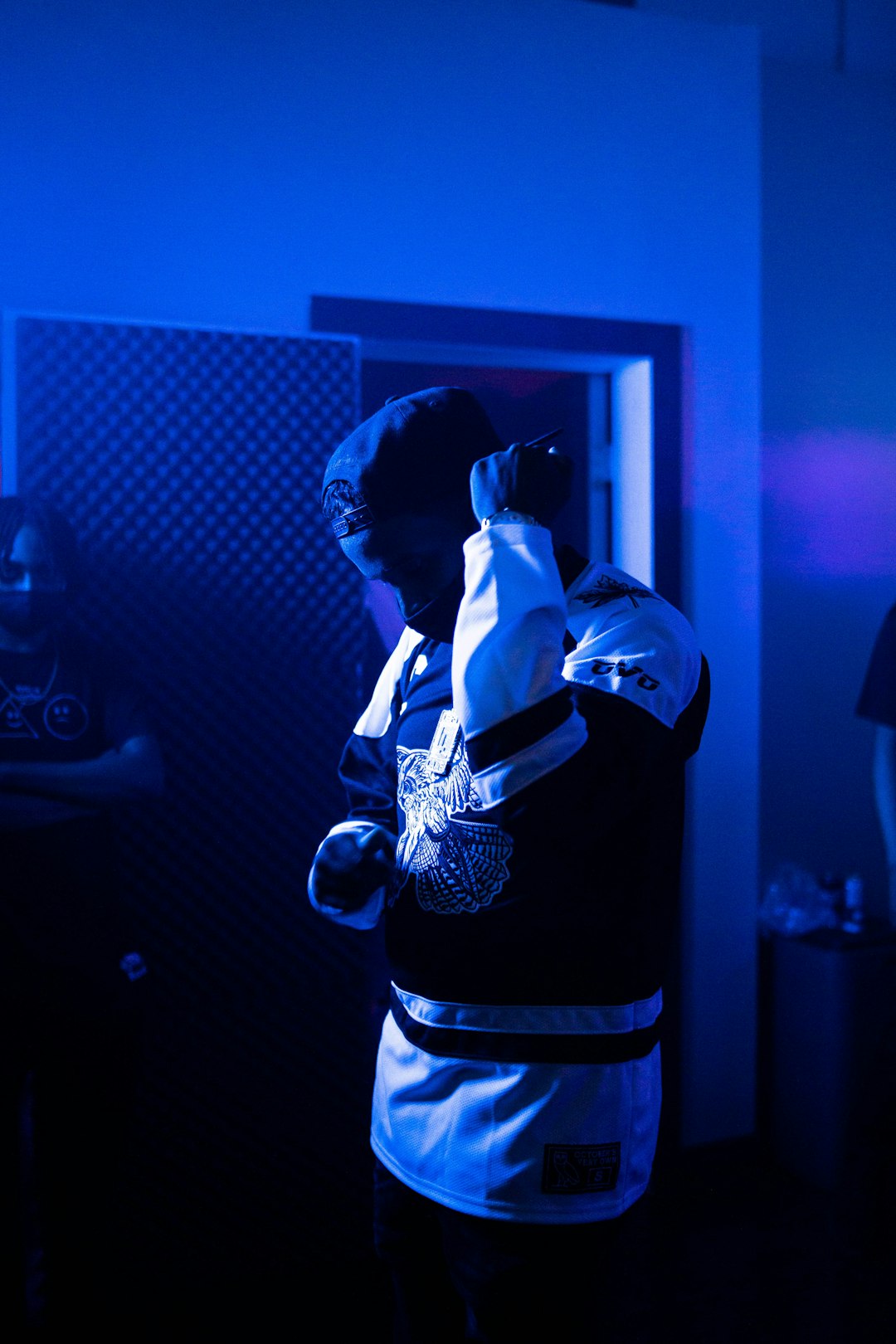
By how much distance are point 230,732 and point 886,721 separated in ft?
6.41

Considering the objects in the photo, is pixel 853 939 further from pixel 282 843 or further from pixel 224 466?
pixel 224 466

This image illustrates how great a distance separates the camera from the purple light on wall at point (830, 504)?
3283 millimetres

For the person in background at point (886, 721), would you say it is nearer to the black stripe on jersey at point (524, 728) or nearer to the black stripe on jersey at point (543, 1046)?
the black stripe on jersey at point (543, 1046)

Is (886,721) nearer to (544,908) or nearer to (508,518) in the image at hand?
(544,908)

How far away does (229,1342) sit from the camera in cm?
223

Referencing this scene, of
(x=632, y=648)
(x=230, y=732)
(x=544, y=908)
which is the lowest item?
(x=544, y=908)

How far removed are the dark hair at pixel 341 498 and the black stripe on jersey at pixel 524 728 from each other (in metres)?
0.44

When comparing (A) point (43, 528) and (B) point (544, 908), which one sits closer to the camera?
(B) point (544, 908)

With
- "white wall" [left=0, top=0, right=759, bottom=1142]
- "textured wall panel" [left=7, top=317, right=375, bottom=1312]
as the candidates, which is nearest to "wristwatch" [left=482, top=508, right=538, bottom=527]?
"textured wall panel" [left=7, top=317, right=375, bottom=1312]

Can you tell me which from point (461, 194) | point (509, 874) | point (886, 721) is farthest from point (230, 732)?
point (886, 721)

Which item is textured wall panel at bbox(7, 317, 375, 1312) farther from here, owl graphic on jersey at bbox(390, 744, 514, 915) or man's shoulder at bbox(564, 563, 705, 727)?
man's shoulder at bbox(564, 563, 705, 727)

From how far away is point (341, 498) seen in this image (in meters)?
1.40

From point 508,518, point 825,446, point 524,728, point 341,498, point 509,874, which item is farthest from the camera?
point 825,446

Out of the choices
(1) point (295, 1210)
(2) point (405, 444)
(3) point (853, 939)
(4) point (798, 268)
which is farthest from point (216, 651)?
(4) point (798, 268)
